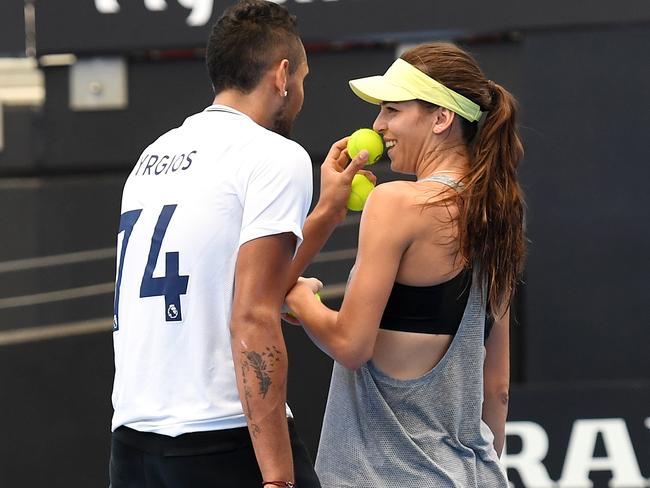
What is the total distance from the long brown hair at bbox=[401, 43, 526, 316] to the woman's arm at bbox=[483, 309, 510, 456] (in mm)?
172

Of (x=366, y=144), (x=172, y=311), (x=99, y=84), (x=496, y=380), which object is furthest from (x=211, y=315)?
(x=99, y=84)

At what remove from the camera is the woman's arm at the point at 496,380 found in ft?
10.1

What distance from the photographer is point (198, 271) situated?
2.72 m

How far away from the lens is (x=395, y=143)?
9.64 feet

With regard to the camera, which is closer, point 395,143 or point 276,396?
point 276,396

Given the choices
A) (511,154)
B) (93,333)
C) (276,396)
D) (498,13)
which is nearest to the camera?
(276,396)

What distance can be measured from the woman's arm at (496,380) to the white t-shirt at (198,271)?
2.20 ft

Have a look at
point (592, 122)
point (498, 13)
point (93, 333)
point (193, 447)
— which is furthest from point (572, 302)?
point (193, 447)

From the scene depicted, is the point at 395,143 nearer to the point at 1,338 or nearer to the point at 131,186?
the point at 131,186

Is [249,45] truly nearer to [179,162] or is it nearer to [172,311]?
[179,162]

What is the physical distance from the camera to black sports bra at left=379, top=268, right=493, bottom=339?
275 centimetres

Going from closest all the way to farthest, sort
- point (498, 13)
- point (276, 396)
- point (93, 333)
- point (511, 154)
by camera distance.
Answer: point (276, 396) < point (511, 154) < point (498, 13) < point (93, 333)

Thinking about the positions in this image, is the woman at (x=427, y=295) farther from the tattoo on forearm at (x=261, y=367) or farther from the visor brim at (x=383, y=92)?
the tattoo on forearm at (x=261, y=367)

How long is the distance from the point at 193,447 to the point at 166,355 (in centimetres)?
23
